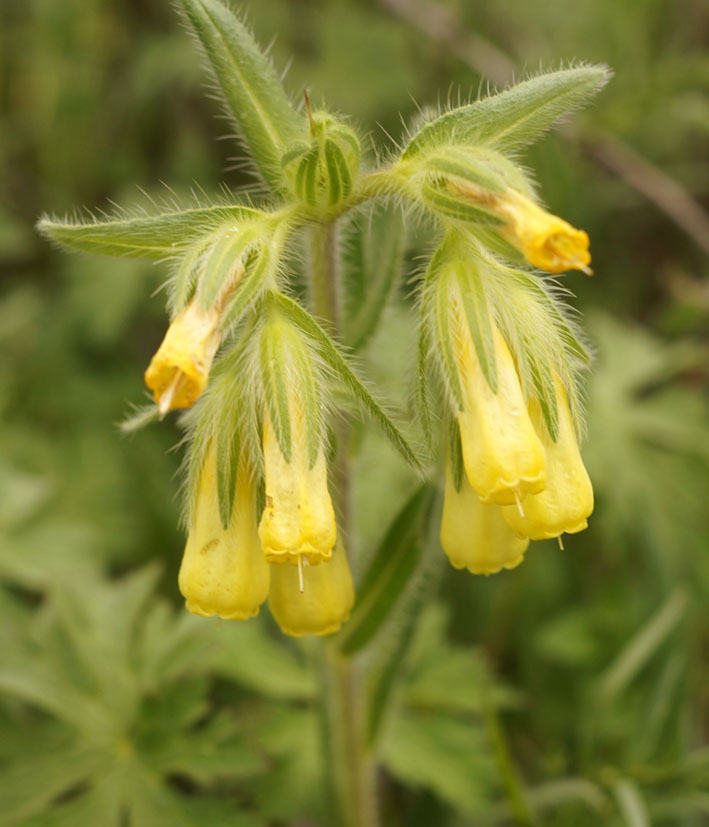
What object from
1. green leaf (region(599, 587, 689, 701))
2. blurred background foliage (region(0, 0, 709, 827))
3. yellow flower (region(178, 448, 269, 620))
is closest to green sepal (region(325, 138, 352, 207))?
blurred background foliage (region(0, 0, 709, 827))

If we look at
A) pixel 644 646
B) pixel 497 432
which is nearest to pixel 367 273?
pixel 497 432

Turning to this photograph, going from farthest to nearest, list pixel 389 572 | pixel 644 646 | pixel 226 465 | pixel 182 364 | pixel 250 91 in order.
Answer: pixel 644 646 < pixel 389 572 < pixel 250 91 < pixel 226 465 < pixel 182 364

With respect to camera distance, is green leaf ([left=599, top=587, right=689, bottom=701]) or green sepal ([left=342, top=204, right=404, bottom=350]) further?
green leaf ([left=599, top=587, right=689, bottom=701])

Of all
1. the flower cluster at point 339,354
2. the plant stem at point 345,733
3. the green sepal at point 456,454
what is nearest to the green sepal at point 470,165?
the flower cluster at point 339,354

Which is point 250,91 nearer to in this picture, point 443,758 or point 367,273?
point 367,273

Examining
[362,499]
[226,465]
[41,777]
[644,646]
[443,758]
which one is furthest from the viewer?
[362,499]

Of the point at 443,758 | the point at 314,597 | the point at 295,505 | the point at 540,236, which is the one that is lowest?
the point at 443,758

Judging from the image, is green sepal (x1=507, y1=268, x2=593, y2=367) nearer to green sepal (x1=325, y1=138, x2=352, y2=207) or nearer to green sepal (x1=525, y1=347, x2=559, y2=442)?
green sepal (x1=525, y1=347, x2=559, y2=442)

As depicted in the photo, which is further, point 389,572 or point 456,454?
point 389,572
